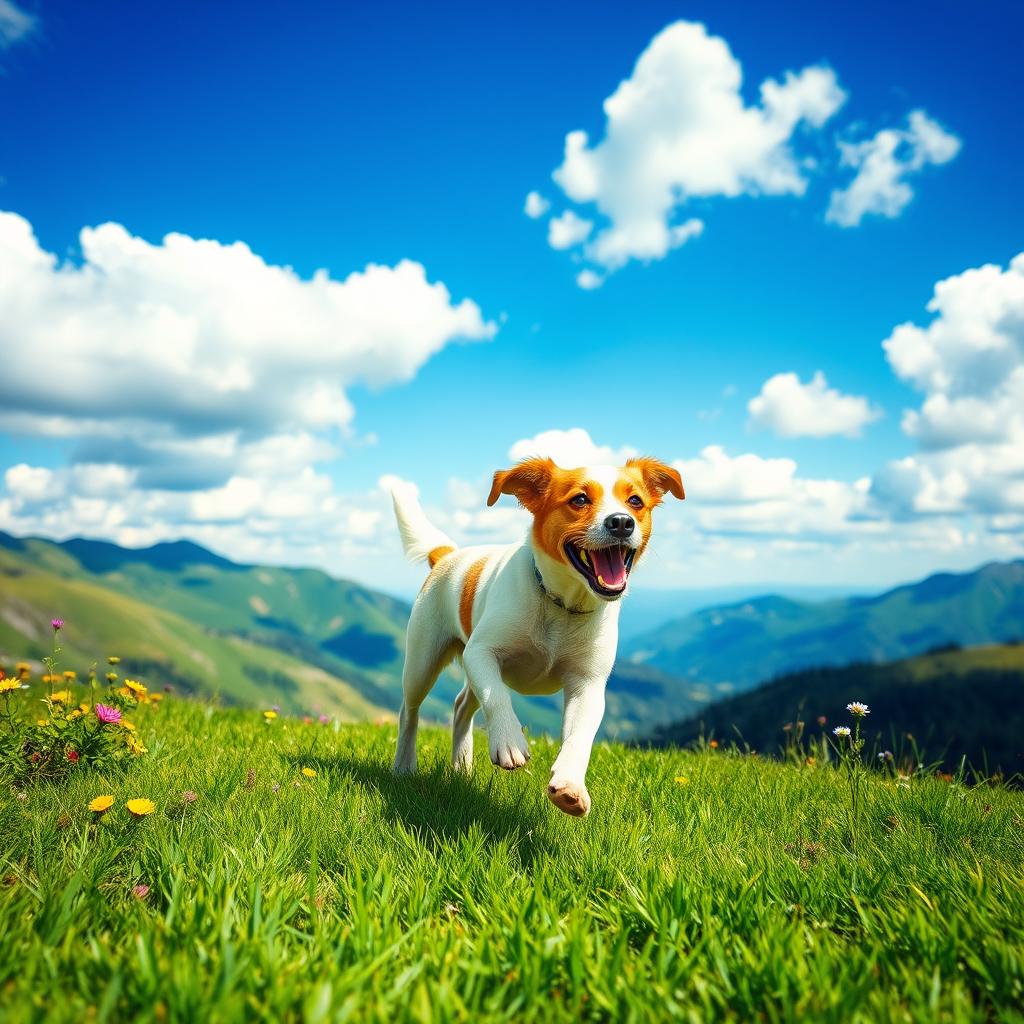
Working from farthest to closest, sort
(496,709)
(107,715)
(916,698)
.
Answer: (916,698) < (107,715) < (496,709)

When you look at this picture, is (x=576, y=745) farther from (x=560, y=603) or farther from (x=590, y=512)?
(x=590, y=512)

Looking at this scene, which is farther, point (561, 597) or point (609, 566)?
point (561, 597)

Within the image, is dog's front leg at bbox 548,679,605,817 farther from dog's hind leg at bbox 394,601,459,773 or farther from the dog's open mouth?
dog's hind leg at bbox 394,601,459,773

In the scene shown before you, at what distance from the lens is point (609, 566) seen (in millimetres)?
4887

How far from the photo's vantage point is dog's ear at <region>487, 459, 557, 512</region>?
554cm

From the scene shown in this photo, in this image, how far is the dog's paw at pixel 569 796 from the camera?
392 centimetres

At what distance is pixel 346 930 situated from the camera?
294 cm

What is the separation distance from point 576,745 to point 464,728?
2.76 m

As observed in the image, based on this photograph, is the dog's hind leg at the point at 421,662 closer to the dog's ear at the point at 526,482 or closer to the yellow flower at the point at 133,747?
the dog's ear at the point at 526,482

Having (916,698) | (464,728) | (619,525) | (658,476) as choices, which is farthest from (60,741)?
(916,698)

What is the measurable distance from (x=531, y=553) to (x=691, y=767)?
9.62ft

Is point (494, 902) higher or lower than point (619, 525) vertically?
lower

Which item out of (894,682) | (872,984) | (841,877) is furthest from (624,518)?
(894,682)

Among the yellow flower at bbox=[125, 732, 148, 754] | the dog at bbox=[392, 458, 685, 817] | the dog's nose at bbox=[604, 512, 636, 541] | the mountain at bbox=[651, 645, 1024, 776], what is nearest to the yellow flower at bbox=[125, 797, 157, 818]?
the yellow flower at bbox=[125, 732, 148, 754]
